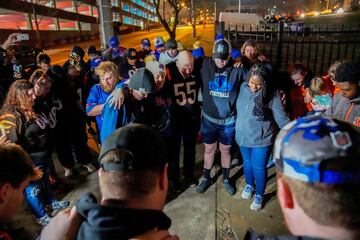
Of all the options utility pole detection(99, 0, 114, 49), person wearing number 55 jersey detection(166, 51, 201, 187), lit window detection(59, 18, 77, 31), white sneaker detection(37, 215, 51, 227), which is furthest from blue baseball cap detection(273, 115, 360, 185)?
lit window detection(59, 18, 77, 31)

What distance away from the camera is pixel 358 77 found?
3.06m

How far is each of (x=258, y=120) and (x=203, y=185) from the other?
1358 millimetres

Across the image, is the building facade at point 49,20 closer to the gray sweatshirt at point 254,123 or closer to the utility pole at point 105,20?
the utility pole at point 105,20

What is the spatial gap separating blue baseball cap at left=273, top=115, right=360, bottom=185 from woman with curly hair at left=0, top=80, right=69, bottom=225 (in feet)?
9.23

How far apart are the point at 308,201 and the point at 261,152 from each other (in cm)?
273

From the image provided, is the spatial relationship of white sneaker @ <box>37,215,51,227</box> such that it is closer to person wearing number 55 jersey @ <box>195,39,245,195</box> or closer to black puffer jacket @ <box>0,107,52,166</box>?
black puffer jacket @ <box>0,107,52,166</box>

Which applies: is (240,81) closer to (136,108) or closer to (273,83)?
(273,83)

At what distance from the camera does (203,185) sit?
434 cm

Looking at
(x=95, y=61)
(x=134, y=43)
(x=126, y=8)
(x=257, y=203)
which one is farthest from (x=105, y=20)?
(x=126, y=8)

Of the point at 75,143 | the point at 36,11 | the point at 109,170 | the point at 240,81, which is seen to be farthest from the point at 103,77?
the point at 36,11

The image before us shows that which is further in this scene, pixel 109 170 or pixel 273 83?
pixel 273 83

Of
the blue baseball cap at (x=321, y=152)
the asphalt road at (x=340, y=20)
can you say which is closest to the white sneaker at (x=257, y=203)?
the blue baseball cap at (x=321, y=152)

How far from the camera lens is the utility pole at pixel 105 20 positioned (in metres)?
7.84

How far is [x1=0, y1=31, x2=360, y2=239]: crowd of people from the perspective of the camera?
3.31ft
